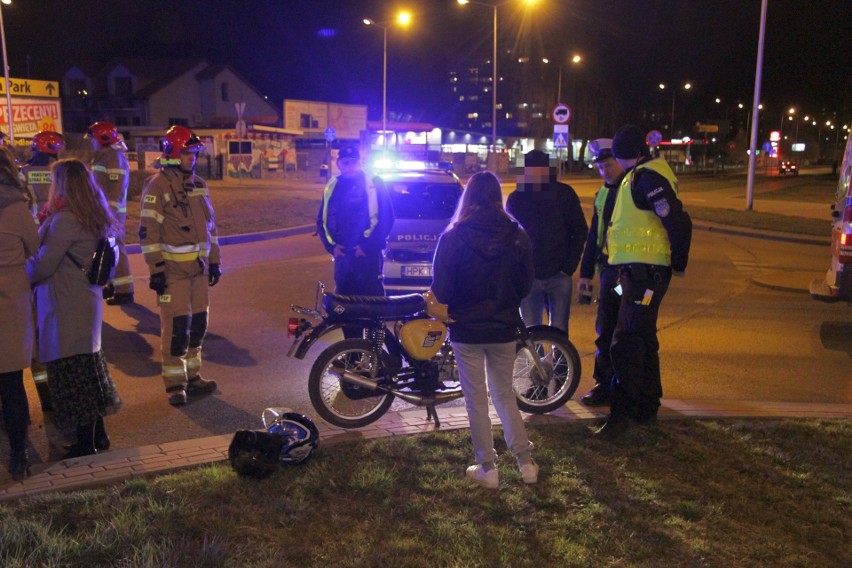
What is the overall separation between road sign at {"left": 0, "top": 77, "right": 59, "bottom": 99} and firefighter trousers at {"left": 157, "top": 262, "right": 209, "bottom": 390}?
3643 centimetres

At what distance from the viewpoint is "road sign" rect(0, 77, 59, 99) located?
37.5 metres

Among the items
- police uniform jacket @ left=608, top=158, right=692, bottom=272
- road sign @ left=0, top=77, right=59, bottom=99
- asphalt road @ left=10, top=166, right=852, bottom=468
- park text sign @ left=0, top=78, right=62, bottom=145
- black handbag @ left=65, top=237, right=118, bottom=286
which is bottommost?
asphalt road @ left=10, top=166, right=852, bottom=468

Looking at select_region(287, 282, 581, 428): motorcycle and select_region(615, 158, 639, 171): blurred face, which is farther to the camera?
select_region(287, 282, 581, 428): motorcycle

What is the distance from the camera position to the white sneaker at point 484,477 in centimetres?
439

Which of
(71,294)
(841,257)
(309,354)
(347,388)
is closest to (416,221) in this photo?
(309,354)

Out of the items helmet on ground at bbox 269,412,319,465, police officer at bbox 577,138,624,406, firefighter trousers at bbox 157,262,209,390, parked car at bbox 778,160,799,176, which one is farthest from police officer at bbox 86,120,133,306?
parked car at bbox 778,160,799,176

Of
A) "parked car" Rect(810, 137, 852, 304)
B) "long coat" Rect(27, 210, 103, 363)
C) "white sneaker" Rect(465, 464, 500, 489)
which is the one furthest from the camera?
"parked car" Rect(810, 137, 852, 304)

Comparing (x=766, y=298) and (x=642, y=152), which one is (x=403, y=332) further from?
(x=766, y=298)

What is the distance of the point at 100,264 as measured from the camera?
4.96 m

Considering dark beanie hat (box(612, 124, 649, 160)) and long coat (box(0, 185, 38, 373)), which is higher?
dark beanie hat (box(612, 124, 649, 160))

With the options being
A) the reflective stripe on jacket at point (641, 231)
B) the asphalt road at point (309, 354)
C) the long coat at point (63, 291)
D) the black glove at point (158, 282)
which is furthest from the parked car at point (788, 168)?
the long coat at point (63, 291)

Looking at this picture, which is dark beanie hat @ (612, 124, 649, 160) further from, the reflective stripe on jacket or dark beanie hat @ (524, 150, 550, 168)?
dark beanie hat @ (524, 150, 550, 168)

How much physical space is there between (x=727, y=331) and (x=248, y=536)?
6.91 m

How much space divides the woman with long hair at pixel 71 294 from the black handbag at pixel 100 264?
0.08 feet
